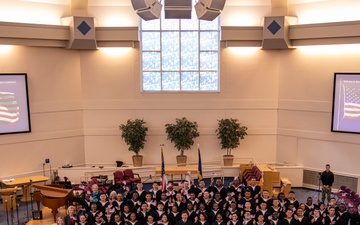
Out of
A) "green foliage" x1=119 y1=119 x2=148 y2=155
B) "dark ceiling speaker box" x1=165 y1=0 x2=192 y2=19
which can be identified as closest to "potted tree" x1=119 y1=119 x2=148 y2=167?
"green foliage" x1=119 y1=119 x2=148 y2=155

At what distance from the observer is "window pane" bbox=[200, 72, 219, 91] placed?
16.8 m

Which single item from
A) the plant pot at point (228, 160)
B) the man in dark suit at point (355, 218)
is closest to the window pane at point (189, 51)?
the plant pot at point (228, 160)

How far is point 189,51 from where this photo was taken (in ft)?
55.0

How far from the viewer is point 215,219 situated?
34.9 feet

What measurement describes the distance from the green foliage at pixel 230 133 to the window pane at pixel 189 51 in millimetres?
2968

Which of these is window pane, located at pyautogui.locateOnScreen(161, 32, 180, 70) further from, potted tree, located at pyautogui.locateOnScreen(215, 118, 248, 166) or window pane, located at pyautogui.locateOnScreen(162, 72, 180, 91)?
potted tree, located at pyautogui.locateOnScreen(215, 118, 248, 166)

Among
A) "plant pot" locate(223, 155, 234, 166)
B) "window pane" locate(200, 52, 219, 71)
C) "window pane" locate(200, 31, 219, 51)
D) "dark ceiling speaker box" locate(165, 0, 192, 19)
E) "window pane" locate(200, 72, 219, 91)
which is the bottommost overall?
"plant pot" locate(223, 155, 234, 166)

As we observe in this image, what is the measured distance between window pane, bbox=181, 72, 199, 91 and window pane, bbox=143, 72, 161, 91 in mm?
1094

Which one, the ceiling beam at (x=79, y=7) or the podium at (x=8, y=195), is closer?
the podium at (x=8, y=195)

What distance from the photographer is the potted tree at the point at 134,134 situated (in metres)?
15.6

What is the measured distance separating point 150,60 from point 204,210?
8094 millimetres

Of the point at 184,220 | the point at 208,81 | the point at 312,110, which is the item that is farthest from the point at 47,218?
the point at 312,110

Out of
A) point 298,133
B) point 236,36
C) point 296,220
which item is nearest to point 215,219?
point 296,220

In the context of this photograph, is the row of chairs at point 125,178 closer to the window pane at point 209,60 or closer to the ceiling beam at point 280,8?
the window pane at point 209,60
